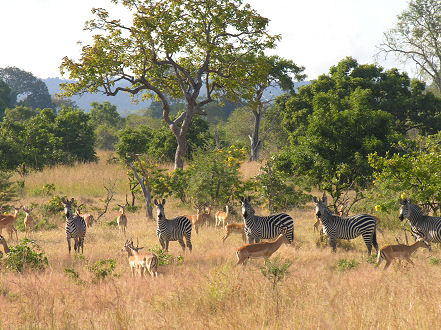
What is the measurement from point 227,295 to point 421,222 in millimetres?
6650

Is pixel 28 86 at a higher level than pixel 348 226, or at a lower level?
higher

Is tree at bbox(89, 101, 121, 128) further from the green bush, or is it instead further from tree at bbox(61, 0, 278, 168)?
the green bush

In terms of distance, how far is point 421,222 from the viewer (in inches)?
436

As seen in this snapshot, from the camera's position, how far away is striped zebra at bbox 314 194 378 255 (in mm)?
11359

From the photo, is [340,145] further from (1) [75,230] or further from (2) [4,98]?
(2) [4,98]

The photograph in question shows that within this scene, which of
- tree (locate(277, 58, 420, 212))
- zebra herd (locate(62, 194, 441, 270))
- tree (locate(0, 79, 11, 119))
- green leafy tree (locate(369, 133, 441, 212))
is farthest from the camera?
tree (locate(0, 79, 11, 119))

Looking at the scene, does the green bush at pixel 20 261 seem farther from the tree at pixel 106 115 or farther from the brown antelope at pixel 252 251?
the tree at pixel 106 115

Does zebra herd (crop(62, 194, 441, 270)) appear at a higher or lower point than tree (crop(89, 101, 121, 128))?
lower

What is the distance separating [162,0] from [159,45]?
2445mm

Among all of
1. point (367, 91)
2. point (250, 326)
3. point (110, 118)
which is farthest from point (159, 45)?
point (110, 118)

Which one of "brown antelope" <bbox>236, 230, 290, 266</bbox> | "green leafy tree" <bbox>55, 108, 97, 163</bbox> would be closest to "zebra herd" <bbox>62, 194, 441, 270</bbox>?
"brown antelope" <bbox>236, 230, 290, 266</bbox>

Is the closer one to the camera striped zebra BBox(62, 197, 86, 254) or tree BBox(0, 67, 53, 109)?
striped zebra BBox(62, 197, 86, 254)

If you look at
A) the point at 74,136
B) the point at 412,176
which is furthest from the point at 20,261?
the point at 74,136

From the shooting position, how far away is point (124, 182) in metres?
28.0
